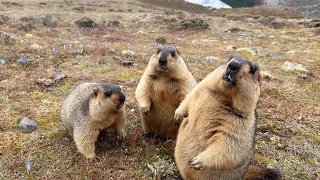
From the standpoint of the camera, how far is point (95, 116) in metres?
5.78

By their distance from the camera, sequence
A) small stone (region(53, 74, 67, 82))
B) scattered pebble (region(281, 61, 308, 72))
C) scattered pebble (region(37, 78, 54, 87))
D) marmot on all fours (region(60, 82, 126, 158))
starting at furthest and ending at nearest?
scattered pebble (region(281, 61, 308, 72)) < small stone (region(53, 74, 67, 82)) < scattered pebble (region(37, 78, 54, 87)) < marmot on all fours (region(60, 82, 126, 158))

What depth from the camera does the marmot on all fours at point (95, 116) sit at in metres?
5.71

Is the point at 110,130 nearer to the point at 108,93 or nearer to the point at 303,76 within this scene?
the point at 108,93

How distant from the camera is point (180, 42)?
2220 cm

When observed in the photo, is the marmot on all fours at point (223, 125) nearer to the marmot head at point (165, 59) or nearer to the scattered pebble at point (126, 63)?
the marmot head at point (165, 59)

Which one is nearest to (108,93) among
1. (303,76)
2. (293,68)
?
(303,76)

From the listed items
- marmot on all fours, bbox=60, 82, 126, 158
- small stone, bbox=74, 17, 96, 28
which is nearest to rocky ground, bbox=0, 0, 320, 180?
marmot on all fours, bbox=60, 82, 126, 158

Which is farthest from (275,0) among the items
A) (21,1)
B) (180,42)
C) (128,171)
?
(128,171)

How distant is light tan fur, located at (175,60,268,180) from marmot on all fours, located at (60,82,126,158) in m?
1.73

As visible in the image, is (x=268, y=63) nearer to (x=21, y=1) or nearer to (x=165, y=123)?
(x=165, y=123)

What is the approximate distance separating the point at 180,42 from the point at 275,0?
86.2 m

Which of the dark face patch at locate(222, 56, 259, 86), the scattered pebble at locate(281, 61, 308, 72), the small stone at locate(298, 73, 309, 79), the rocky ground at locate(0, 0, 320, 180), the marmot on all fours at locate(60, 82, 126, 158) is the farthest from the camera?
the scattered pebble at locate(281, 61, 308, 72)

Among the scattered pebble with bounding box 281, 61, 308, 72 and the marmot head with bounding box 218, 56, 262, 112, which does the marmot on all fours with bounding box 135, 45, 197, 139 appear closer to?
the marmot head with bounding box 218, 56, 262, 112

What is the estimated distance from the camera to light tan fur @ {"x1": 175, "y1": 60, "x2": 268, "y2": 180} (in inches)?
169
